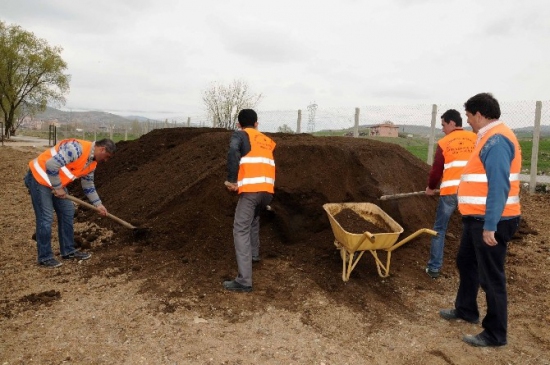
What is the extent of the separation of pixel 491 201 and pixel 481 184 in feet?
0.80

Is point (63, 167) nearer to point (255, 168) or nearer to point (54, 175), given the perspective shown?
point (54, 175)

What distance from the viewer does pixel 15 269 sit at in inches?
196

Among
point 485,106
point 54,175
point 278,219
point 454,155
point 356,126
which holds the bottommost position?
point 278,219

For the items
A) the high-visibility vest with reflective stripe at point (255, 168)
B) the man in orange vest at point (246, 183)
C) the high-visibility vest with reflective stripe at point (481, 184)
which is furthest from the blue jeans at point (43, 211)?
the high-visibility vest with reflective stripe at point (481, 184)

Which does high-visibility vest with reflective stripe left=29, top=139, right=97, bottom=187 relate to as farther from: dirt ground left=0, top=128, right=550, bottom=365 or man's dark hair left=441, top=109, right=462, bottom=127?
man's dark hair left=441, top=109, right=462, bottom=127

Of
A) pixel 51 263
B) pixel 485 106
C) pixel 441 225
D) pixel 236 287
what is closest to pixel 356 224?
pixel 441 225

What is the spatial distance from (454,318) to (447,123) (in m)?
2.26

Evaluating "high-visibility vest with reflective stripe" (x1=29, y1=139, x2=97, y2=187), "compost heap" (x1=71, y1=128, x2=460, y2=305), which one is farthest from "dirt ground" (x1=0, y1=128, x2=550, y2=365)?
"high-visibility vest with reflective stripe" (x1=29, y1=139, x2=97, y2=187)

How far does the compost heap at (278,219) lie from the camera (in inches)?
191

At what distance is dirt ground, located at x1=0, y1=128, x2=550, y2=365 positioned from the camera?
3.38 metres

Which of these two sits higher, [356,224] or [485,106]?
[485,106]

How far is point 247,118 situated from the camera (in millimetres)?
4492

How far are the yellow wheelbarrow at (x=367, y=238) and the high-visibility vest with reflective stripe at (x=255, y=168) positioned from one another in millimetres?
859

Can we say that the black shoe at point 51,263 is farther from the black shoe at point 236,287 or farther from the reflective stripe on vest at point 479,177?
the reflective stripe on vest at point 479,177
